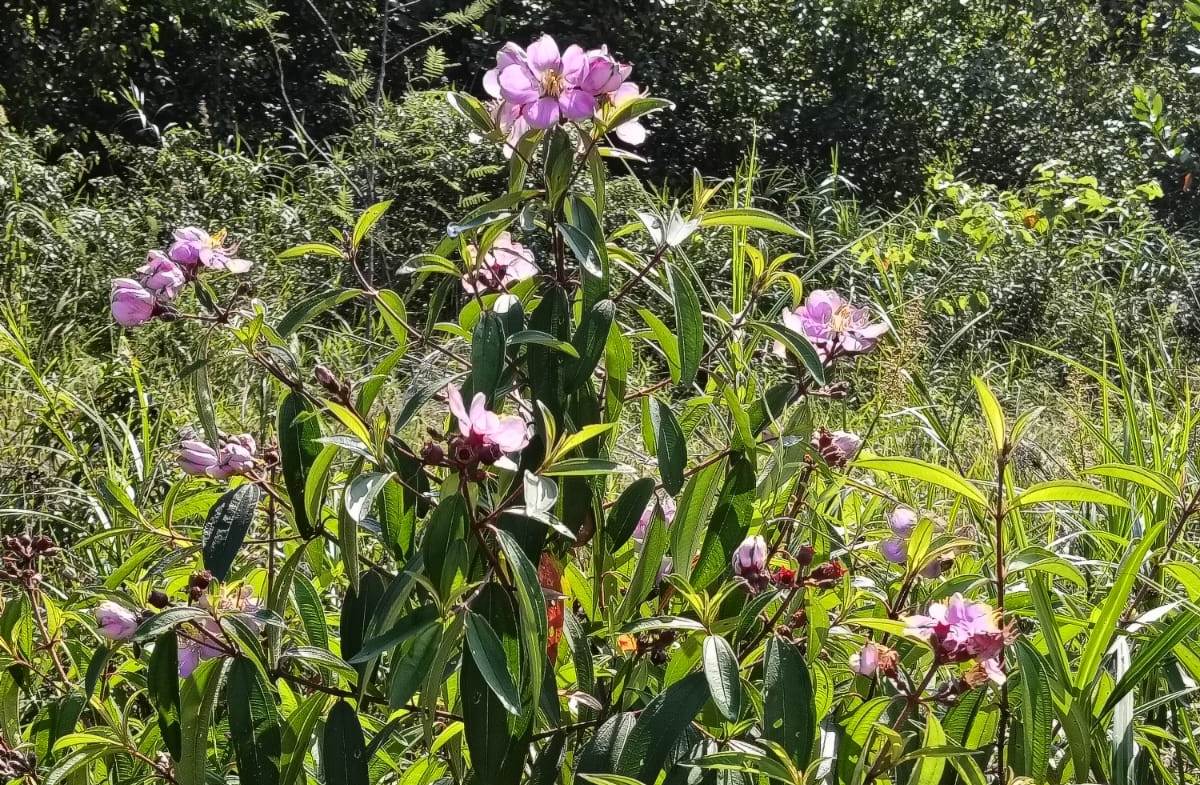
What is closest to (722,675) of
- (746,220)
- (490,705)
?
(490,705)

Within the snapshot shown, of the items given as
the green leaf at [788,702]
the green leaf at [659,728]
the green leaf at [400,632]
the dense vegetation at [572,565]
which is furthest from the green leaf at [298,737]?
the green leaf at [788,702]

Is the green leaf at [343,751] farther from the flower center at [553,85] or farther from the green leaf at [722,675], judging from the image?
the flower center at [553,85]

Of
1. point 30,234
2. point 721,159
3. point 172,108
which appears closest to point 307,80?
point 172,108

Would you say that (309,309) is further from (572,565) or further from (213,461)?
(572,565)

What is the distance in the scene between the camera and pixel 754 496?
3.48 ft

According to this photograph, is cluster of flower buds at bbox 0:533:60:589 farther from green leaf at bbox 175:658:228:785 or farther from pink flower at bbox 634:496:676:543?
pink flower at bbox 634:496:676:543

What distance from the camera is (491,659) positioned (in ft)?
2.57

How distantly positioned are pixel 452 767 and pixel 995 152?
7.35 meters

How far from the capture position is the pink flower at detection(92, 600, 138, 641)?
2.98 feet

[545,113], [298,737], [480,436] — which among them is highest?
[545,113]

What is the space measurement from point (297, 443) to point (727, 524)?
402 mm

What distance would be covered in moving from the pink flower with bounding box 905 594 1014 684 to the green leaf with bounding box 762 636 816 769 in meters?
0.10

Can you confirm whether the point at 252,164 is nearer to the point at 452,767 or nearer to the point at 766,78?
the point at 766,78

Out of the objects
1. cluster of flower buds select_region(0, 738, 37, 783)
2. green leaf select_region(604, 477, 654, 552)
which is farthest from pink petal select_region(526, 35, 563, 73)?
cluster of flower buds select_region(0, 738, 37, 783)
